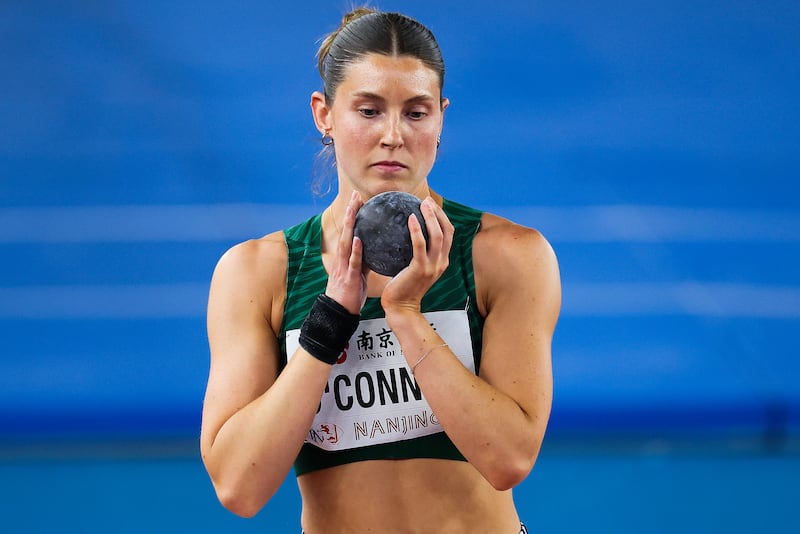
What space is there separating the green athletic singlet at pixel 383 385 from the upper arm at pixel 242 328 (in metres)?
0.03

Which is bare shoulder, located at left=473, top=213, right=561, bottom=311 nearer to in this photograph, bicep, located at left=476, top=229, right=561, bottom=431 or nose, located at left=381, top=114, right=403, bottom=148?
bicep, located at left=476, top=229, right=561, bottom=431

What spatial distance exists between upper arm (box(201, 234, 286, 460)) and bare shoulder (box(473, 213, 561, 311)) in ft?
1.00

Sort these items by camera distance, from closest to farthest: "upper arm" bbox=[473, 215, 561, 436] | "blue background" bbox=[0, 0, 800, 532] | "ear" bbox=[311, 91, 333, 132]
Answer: "upper arm" bbox=[473, 215, 561, 436], "ear" bbox=[311, 91, 333, 132], "blue background" bbox=[0, 0, 800, 532]

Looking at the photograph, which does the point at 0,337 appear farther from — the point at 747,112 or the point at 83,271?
the point at 747,112

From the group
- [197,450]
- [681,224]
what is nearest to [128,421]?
[197,450]

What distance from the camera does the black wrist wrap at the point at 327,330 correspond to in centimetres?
134

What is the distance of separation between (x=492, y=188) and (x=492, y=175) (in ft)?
0.17

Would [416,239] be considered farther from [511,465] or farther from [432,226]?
[511,465]

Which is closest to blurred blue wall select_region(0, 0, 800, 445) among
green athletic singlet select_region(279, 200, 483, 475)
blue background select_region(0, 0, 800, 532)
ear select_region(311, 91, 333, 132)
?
blue background select_region(0, 0, 800, 532)

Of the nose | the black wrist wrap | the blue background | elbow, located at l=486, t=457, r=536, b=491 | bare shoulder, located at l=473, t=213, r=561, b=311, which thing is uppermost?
the blue background

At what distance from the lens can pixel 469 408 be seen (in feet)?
4.33

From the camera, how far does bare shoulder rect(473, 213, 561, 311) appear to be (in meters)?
1.49

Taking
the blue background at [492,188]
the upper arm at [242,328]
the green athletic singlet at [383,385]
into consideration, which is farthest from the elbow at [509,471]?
the blue background at [492,188]

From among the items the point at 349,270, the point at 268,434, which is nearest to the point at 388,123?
the point at 349,270
